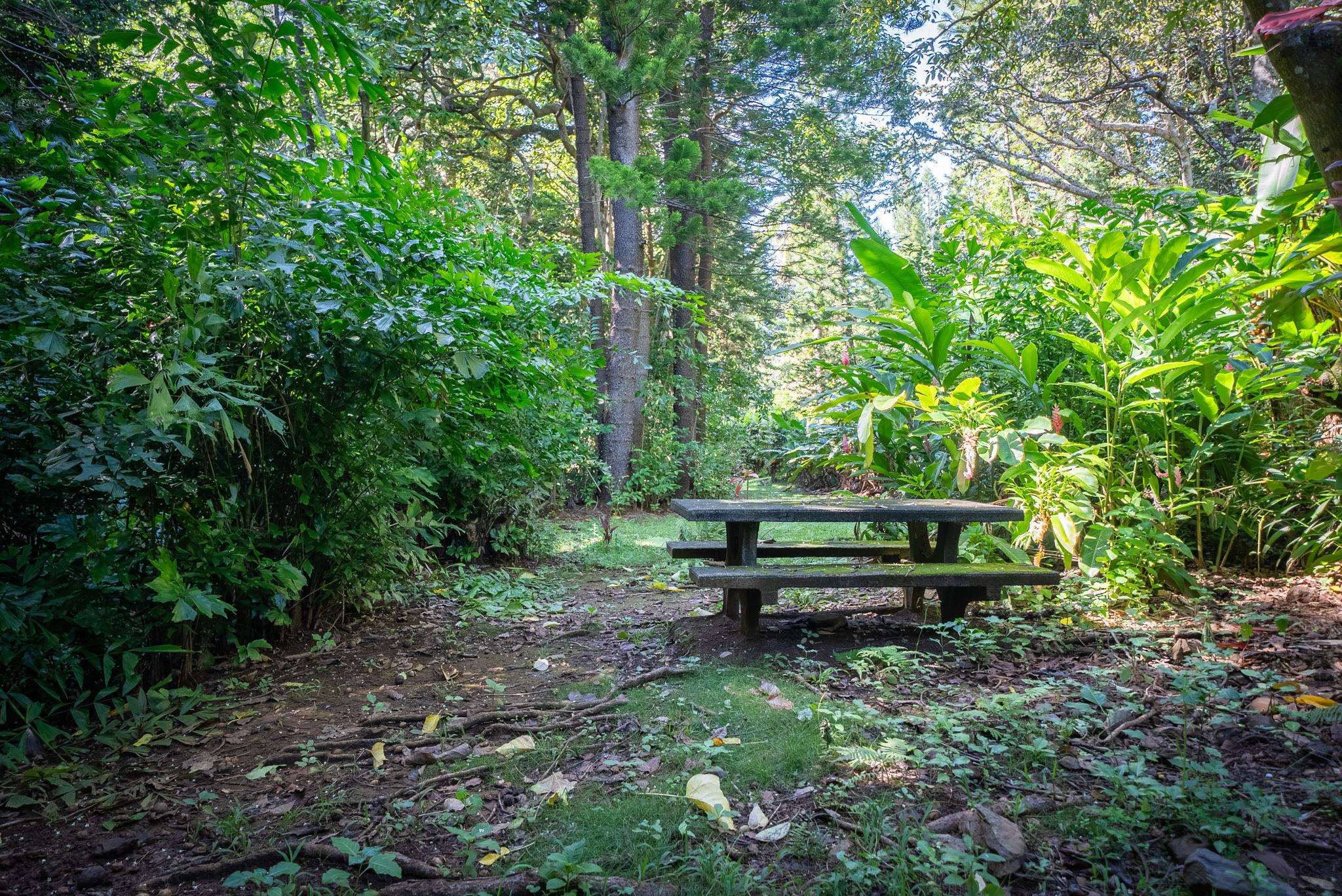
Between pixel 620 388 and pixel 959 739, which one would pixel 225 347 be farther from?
pixel 620 388

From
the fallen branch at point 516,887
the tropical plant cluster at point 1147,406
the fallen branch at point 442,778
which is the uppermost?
the tropical plant cluster at point 1147,406

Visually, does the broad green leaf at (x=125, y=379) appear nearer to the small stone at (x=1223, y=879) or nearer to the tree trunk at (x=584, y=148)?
the small stone at (x=1223, y=879)

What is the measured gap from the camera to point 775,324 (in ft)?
56.0

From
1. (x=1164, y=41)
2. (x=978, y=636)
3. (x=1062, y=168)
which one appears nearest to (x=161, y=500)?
(x=978, y=636)

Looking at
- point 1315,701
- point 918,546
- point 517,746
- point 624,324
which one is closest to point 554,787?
point 517,746

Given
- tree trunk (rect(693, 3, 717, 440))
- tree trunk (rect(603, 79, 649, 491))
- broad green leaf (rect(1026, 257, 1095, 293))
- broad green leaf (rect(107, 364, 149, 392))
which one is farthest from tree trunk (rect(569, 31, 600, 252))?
broad green leaf (rect(107, 364, 149, 392))

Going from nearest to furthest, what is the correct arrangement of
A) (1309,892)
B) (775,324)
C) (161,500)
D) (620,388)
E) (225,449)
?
1. (1309,892)
2. (161,500)
3. (225,449)
4. (620,388)
5. (775,324)

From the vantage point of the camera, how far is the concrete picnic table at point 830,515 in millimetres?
3238

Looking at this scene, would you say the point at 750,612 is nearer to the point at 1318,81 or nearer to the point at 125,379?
the point at 125,379

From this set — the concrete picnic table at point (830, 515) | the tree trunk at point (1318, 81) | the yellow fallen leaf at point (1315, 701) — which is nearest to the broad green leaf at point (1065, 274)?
the concrete picnic table at point (830, 515)

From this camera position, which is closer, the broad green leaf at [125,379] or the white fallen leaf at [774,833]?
the white fallen leaf at [774,833]

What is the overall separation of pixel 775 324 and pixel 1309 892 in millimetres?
16060

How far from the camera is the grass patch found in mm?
1914

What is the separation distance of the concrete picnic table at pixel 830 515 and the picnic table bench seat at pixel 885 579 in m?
0.09
